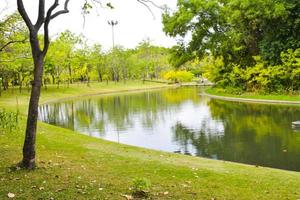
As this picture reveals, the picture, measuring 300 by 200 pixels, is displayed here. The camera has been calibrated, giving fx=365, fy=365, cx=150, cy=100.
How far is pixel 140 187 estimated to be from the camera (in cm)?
606

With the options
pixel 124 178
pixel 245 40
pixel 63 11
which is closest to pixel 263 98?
pixel 245 40

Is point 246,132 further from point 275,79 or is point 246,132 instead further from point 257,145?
point 275,79

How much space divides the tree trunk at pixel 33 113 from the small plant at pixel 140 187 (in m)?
2.35

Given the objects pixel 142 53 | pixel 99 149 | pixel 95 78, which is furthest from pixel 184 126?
pixel 142 53

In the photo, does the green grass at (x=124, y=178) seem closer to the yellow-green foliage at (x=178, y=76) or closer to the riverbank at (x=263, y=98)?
the riverbank at (x=263, y=98)

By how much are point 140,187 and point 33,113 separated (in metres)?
2.58

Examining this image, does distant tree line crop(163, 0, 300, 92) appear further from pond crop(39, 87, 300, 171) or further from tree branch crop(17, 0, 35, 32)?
tree branch crop(17, 0, 35, 32)

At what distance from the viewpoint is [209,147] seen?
14695 millimetres

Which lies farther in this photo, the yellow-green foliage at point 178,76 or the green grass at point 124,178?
the yellow-green foliage at point 178,76

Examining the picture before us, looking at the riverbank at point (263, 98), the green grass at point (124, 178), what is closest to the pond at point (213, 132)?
the green grass at point (124, 178)

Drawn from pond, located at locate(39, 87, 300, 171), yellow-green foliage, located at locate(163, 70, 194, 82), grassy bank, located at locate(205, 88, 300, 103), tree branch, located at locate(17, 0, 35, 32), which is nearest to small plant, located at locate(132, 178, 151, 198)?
tree branch, located at locate(17, 0, 35, 32)

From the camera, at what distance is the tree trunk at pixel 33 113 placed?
23.0ft

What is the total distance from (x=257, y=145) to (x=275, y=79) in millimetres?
23894

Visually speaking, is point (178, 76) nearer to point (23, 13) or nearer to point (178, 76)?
point (178, 76)
